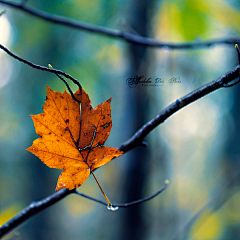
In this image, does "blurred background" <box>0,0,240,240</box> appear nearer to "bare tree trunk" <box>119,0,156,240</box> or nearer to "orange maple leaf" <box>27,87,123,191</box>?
"bare tree trunk" <box>119,0,156,240</box>

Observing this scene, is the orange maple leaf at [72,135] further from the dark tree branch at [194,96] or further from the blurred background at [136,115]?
the blurred background at [136,115]

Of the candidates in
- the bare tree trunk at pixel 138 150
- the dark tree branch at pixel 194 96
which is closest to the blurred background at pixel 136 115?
the bare tree trunk at pixel 138 150

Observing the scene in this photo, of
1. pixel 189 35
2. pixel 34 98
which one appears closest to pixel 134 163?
pixel 189 35

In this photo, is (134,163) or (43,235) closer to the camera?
(134,163)

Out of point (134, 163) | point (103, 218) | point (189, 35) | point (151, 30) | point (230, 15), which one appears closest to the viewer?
point (230, 15)

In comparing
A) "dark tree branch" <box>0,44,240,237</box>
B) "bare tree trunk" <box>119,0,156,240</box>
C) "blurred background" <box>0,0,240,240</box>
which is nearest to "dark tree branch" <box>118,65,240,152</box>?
"dark tree branch" <box>0,44,240,237</box>

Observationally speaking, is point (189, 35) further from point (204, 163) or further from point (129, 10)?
point (204, 163)

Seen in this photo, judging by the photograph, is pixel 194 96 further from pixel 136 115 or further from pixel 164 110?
pixel 136 115
